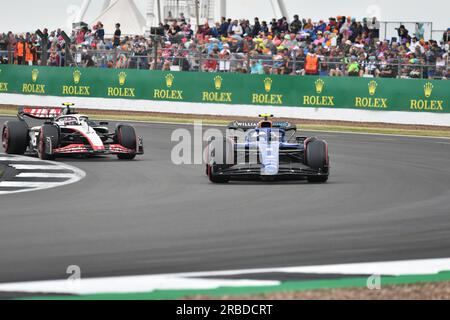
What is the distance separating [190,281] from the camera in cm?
809

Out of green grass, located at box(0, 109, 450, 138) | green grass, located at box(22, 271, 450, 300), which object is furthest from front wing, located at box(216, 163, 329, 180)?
green grass, located at box(0, 109, 450, 138)

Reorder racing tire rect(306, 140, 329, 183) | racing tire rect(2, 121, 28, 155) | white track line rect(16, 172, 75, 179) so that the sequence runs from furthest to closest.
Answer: racing tire rect(2, 121, 28, 155) → white track line rect(16, 172, 75, 179) → racing tire rect(306, 140, 329, 183)

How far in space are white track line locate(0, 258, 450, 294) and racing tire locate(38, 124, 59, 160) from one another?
1048 cm

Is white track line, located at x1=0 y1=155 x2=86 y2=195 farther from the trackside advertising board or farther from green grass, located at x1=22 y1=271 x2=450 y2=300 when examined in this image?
the trackside advertising board

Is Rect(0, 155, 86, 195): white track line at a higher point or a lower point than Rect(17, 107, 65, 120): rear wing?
→ lower

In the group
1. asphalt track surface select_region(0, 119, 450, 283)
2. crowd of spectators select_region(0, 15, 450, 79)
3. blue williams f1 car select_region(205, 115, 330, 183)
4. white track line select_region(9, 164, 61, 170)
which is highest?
crowd of spectators select_region(0, 15, 450, 79)

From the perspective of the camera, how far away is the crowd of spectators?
106 ft

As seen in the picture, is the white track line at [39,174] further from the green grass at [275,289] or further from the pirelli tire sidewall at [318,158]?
the green grass at [275,289]

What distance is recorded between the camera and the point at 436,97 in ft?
101

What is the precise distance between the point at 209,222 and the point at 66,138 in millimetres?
8340

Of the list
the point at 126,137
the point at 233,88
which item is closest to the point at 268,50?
the point at 233,88

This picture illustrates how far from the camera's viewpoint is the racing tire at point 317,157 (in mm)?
15914

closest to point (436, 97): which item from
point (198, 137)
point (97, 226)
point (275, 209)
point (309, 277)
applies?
point (198, 137)

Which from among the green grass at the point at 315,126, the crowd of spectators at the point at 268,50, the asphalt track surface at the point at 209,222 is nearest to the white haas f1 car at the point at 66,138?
the asphalt track surface at the point at 209,222
